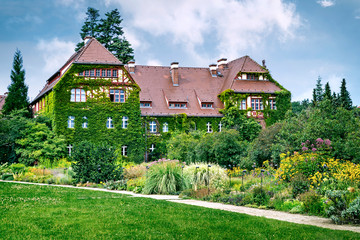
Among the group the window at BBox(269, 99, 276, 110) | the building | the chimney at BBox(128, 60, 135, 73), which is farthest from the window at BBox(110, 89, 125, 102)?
the window at BBox(269, 99, 276, 110)

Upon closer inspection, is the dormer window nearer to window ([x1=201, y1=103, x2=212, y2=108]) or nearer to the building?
window ([x1=201, y1=103, x2=212, y2=108])

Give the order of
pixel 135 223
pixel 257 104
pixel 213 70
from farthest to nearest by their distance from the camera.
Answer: pixel 213 70, pixel 257 104, pixel 135 223

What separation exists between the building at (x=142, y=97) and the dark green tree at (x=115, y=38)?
5064mm

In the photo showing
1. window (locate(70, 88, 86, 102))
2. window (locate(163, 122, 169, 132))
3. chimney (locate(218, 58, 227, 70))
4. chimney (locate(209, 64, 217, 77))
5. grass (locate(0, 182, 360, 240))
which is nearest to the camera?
grass (locate(0, 182, 360, 240))

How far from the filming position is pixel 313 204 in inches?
463

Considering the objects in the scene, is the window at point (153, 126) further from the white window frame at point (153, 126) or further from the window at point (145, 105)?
the window at point (145, 105)

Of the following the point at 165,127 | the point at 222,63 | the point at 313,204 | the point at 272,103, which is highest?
the point at 222,63

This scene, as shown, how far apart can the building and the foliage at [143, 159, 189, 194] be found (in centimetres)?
2310

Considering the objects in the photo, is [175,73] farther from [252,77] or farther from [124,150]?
Answer: [124,150]

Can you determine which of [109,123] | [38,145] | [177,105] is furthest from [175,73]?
[38,145]

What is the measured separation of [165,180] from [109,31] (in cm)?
3861

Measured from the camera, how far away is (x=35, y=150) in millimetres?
36438

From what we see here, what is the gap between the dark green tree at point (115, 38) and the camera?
51000 mm

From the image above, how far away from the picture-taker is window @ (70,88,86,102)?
39.7m
